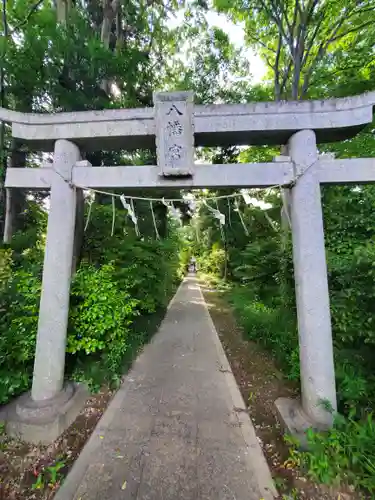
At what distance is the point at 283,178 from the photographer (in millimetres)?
2799

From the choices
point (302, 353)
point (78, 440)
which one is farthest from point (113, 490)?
point (302, 353)

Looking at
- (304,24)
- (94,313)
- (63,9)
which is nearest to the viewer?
(94,313)

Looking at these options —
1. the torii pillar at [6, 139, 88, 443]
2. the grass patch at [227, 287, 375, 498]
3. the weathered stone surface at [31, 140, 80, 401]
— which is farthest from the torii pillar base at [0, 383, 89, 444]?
the grass patch at [227, 287, 375, 498]

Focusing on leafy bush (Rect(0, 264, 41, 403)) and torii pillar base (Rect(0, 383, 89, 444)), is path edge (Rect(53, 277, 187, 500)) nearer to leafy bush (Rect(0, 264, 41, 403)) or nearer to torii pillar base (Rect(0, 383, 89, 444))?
torii pillar base (Rect(0, 383, 89, 444))

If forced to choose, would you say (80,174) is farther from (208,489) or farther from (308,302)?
(208,489)

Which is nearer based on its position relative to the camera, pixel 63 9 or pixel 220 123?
pixel 220 123

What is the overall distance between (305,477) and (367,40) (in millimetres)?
10946

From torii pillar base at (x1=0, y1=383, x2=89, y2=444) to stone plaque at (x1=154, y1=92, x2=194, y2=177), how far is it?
326 centimetres

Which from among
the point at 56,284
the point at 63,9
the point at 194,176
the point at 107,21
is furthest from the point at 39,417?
the point at 107,21

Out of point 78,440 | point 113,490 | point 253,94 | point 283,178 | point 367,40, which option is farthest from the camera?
point 253,94

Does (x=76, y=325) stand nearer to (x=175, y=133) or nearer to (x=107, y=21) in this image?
(x=175, y=133)

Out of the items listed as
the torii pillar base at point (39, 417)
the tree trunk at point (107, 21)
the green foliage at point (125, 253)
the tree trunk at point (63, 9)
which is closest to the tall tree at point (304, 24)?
the tree trunk at point (107, 21)

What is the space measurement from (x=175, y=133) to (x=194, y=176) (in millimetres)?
591

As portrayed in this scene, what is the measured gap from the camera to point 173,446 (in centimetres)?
249
